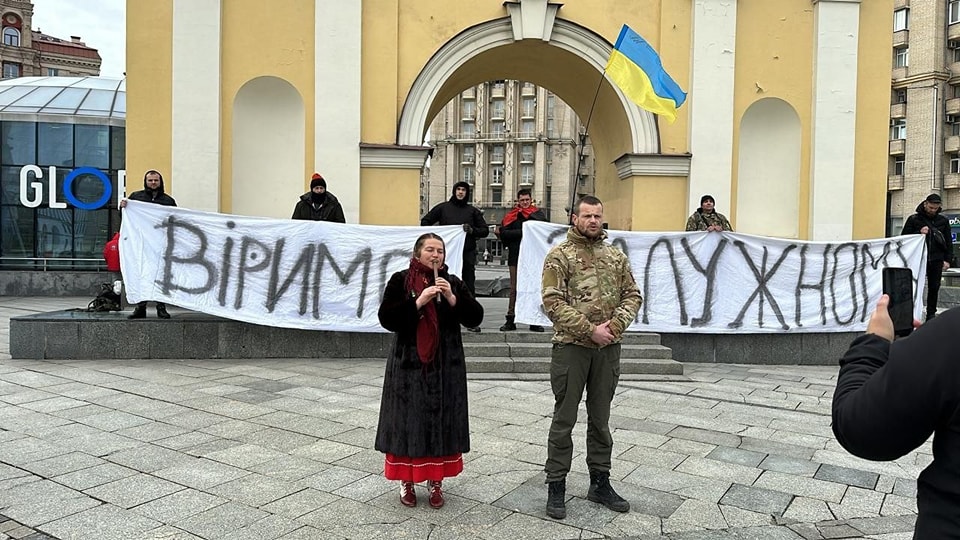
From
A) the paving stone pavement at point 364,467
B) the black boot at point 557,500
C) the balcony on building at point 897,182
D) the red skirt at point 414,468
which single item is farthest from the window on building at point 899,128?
the red skirt at point 414,468

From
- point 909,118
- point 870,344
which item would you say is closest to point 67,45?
point 909,118

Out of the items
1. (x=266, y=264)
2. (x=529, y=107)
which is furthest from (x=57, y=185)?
(x=529, y=107)

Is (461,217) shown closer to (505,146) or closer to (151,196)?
(151,196)

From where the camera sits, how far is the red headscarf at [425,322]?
4414 mm

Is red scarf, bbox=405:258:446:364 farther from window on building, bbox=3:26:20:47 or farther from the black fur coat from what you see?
window on building, bbox=3:26:20:47

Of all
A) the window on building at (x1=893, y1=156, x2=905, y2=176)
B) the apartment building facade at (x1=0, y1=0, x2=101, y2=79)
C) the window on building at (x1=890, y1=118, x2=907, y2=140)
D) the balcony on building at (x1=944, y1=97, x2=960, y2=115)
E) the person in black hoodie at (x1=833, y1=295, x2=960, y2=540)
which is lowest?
the person in black hoodie at (x1=833, y1=295, x2=960, y2=540)

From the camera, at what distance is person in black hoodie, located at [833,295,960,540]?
1.66 m

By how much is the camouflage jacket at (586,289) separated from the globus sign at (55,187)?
785 inches

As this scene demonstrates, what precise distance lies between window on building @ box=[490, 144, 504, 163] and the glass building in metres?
61.7

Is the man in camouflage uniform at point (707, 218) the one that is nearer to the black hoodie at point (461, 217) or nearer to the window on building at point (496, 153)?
the black hoodie at point (461, 217)

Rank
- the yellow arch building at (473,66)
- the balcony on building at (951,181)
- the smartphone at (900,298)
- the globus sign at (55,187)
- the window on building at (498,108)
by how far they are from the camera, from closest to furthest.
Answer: the smartphone at (900,298)
the yellow arch building at (473,66)
the globus sign at (55,187)
the balcony on building at (951,181)
the window on building at (498,108)

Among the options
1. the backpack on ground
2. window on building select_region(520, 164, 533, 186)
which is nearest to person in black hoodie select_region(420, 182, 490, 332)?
the backpack on ground

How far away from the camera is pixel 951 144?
45.9 m

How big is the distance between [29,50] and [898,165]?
7797 cm
